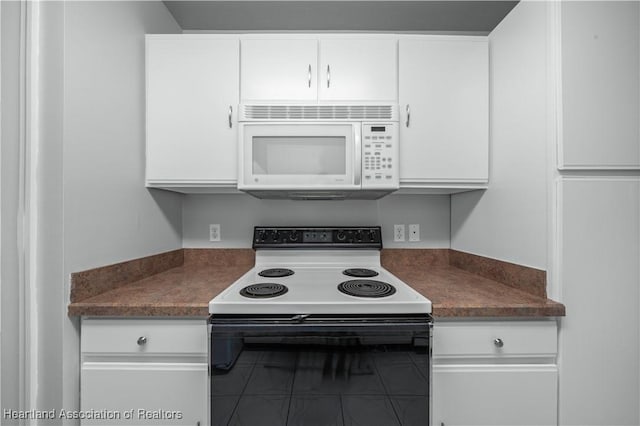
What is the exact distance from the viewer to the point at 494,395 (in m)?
1.12

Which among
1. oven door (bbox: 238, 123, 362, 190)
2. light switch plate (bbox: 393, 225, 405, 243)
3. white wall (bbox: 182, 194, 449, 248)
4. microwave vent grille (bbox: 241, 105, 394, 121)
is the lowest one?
light switch plate (bbox: 393, 225, 405, 243)

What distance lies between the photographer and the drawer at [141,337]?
1.11 metres

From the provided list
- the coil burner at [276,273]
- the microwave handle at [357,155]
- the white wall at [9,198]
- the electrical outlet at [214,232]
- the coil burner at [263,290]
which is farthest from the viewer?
the electrical outlet at [214,232]

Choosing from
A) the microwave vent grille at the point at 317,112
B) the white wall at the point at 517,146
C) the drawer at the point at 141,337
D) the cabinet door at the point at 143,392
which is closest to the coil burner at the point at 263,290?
the drawer at the point at 141,337

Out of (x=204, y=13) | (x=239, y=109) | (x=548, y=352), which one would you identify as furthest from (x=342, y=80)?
(x=548, y=352)

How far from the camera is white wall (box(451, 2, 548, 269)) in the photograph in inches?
45.9

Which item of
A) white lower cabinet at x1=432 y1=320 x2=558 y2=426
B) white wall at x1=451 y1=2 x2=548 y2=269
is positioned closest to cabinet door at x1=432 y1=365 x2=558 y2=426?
white lower cabinet at x1=432 y1=320 x2=558 y2=426

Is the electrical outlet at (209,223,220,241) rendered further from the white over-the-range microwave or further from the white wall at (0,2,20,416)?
the white wall at (0,2,20,416)

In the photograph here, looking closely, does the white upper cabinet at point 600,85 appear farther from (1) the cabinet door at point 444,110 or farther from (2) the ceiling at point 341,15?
(2) the ceiling at point 341,15

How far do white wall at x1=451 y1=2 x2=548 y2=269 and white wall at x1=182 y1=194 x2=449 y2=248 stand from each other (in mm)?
480

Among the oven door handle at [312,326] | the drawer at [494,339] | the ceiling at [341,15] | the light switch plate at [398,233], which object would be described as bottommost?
the drawer at [494,339]

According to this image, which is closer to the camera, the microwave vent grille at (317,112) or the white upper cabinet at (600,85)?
the white upper cabinet at (600,85)

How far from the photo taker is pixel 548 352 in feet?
3.68

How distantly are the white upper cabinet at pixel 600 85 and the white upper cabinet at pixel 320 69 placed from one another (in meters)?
0.71
